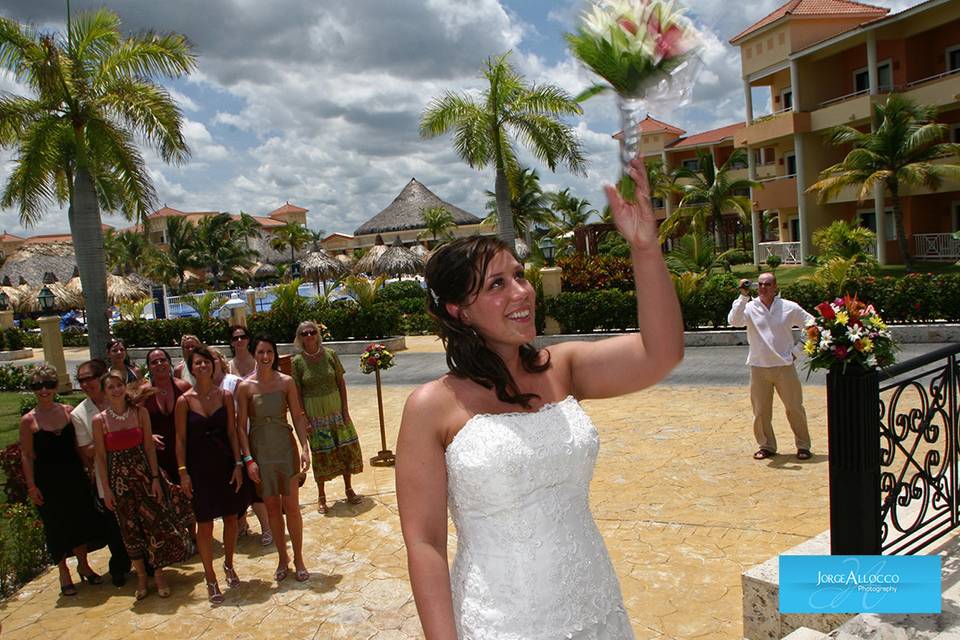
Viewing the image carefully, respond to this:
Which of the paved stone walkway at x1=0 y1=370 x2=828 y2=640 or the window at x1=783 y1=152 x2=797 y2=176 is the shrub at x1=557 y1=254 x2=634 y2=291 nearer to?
the paved stone walkway at x1=0 y1=370 x2=828 y2=640

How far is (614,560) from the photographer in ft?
18.7

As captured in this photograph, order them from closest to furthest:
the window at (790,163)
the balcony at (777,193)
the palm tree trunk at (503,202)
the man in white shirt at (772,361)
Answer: the man in white shirt at (772,361) → the palm tree trunk at (503,202) → the balcony at (777,193) → the window at (790,163)

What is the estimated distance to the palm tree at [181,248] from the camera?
6117 centimetres

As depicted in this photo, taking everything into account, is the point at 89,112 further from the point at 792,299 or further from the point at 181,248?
the point at 181,248

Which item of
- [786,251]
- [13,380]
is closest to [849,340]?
[13,380]

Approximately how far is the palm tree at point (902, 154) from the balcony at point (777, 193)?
7.36 m

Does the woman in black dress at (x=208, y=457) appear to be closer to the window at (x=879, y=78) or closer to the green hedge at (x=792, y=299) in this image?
the green hedge at (x=792, y=299)

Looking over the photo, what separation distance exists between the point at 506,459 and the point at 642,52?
1094 mm

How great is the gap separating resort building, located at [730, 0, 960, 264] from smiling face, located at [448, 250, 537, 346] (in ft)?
94.5

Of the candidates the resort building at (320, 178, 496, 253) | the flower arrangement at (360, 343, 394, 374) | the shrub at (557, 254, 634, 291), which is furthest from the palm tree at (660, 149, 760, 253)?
the flower arrangement at (360, 343, 394, 374)

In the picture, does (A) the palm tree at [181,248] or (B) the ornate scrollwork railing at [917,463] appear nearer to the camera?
(B) the ornate scrollwork railing at [917,463]

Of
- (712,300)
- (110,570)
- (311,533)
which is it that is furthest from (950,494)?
(712,300)

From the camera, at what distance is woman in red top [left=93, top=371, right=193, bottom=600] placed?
18.7 feet

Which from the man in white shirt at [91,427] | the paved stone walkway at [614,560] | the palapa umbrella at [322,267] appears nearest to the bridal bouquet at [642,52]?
the paved stone walkway at [614,560]
